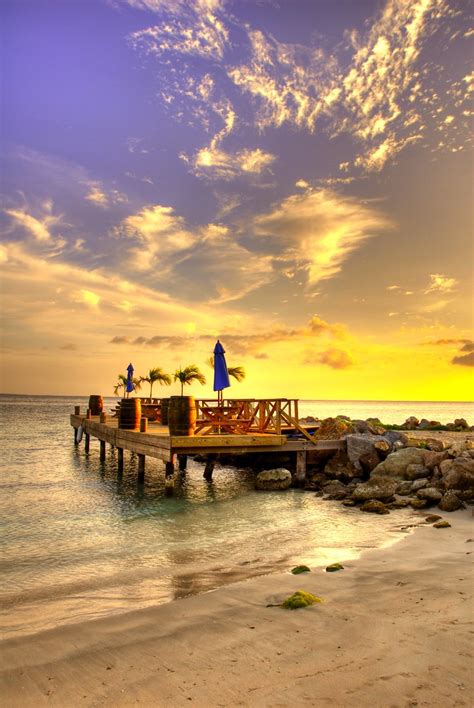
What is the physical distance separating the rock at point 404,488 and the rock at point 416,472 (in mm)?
657

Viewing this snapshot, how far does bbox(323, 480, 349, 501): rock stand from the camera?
14367 mm

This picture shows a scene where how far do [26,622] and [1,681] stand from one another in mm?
1843

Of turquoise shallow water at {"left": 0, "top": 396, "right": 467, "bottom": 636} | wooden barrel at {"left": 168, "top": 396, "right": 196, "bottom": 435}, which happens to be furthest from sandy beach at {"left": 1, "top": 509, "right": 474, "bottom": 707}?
wooden barrel at {"left": 168, "top": 396, "right": 196, "bottom": 435}

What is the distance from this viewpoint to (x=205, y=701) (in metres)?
3.75

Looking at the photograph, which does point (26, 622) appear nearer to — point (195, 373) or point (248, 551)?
point (248, 551)

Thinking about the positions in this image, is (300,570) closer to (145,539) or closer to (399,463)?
(145,539)

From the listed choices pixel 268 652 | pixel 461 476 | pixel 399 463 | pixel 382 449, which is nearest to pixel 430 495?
pixel 461 476

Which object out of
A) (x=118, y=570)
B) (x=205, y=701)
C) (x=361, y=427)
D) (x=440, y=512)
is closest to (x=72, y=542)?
(x=118, y=570)

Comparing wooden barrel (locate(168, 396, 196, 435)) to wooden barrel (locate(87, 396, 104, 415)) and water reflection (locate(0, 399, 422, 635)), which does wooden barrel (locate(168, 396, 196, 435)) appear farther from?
wooden barrel (locate(87, 396, 104, 415))

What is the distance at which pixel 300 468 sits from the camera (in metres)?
16.8

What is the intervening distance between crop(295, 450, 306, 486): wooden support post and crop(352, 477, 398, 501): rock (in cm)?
314

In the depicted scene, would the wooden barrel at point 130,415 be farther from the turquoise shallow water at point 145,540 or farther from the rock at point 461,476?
the rock at point 461,476

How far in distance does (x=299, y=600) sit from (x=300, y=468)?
11.3 m

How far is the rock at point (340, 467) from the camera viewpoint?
16.5 m
